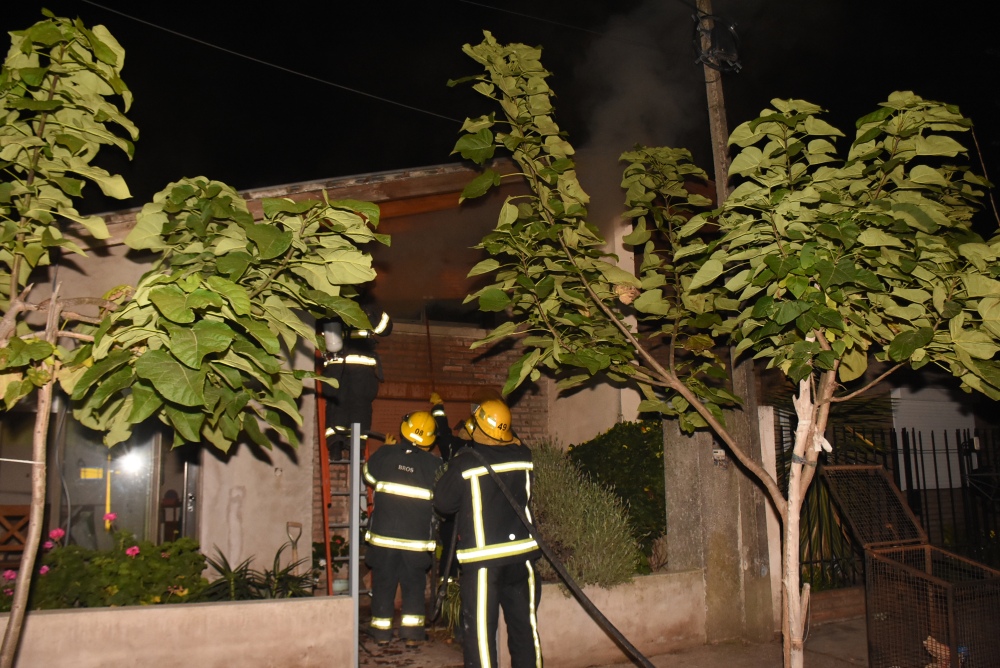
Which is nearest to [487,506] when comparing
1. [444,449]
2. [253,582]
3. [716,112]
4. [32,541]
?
[253,582]

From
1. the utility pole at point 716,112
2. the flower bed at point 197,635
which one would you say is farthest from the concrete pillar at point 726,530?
the flower bed at point 197,635

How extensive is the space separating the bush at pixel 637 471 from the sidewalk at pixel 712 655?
115 cm

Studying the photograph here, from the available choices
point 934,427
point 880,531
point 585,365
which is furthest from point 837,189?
point 934,427

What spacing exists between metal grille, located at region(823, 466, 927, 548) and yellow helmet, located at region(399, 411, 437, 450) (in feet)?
10.0

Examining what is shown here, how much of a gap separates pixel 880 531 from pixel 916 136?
10.2ft

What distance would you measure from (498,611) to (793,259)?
10.1 feet

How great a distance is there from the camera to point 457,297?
337 inches

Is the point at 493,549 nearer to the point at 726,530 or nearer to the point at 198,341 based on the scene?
the point at 726,530

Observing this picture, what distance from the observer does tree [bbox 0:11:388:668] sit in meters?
2.11

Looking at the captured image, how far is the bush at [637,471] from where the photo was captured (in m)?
7.23

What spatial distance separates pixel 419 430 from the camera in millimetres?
6328

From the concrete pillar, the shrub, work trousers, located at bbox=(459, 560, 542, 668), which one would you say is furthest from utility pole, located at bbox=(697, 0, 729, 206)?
the shrub

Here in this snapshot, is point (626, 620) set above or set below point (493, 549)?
below

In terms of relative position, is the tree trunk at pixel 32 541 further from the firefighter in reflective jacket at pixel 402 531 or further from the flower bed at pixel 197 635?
the firefighter in reflective jacket at pixel 402 531
